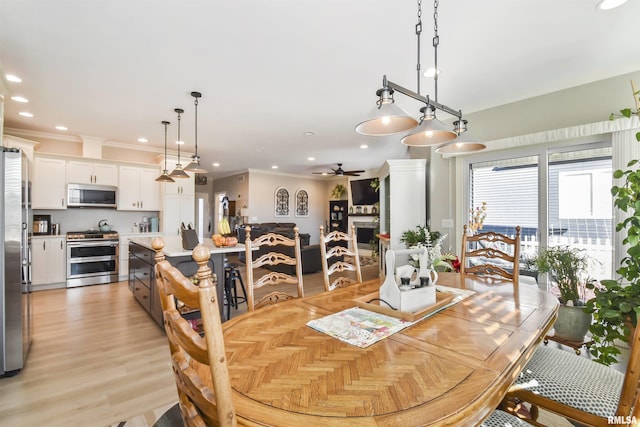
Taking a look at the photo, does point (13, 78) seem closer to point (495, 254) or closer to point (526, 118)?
point (495, 254)

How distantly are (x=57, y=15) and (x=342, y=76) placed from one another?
7.55 feet

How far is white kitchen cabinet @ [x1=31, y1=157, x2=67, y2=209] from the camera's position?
16.2 feet

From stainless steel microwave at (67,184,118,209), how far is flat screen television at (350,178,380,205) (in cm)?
655

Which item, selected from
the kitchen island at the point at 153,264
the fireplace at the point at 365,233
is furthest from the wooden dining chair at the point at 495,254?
the fireplace at the point at 365,233

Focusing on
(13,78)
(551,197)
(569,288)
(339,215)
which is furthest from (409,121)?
(339,215)

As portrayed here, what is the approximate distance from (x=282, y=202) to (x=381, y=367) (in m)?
9.11

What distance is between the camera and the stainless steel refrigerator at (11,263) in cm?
232

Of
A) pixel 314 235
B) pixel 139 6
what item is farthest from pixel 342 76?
pixel 314 235

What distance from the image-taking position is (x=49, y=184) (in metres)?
5.05

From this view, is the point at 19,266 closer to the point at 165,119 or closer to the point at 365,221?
the point at 165,119

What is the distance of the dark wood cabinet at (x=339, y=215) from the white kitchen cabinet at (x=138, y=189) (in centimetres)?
599

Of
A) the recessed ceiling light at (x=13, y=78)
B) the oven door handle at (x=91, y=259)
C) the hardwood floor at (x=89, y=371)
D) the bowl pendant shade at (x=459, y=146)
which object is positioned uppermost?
the recessed ceiling light at (x=13, y=78)

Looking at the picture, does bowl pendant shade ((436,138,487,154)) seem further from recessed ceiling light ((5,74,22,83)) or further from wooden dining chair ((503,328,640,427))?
recessed ceiling light ((5,74,22,83))

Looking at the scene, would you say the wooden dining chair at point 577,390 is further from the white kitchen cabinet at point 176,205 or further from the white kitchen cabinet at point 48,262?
the white kitchen cabinet at point 48,262
